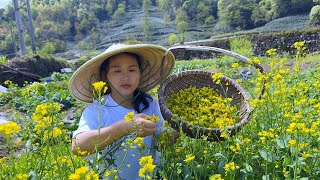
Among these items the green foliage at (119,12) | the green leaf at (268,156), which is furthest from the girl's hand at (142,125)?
the green foliage at (119,12)

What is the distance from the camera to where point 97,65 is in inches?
78.9

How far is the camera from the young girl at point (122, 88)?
181cm

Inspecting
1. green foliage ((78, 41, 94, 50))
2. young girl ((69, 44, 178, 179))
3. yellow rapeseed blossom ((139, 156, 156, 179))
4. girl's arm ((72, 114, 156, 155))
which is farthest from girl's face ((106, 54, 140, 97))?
green foliage ((78, 41, 94, 50))

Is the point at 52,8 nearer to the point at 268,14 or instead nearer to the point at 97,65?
the point at 268,14

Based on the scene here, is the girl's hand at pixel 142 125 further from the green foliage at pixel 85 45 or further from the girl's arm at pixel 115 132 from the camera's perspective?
the green foliage at pixel 85 45

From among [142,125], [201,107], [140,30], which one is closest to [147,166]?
[142,125]

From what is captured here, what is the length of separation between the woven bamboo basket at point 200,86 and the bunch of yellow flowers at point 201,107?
4 centimetres

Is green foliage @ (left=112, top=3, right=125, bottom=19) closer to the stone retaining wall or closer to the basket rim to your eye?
the stone retaining wall

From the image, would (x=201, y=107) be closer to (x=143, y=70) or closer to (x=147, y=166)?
(x=143, y=70)

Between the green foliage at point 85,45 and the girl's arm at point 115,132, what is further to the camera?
the green foliage at point 85,45

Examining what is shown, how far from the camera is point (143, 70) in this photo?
2230 millimetres

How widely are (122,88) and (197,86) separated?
2.02 ft

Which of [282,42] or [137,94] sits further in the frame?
[282,42]

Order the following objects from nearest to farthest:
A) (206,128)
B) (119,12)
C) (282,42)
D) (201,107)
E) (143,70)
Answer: (206,128), (201,107), (143,70), (282,42), (119,12)
